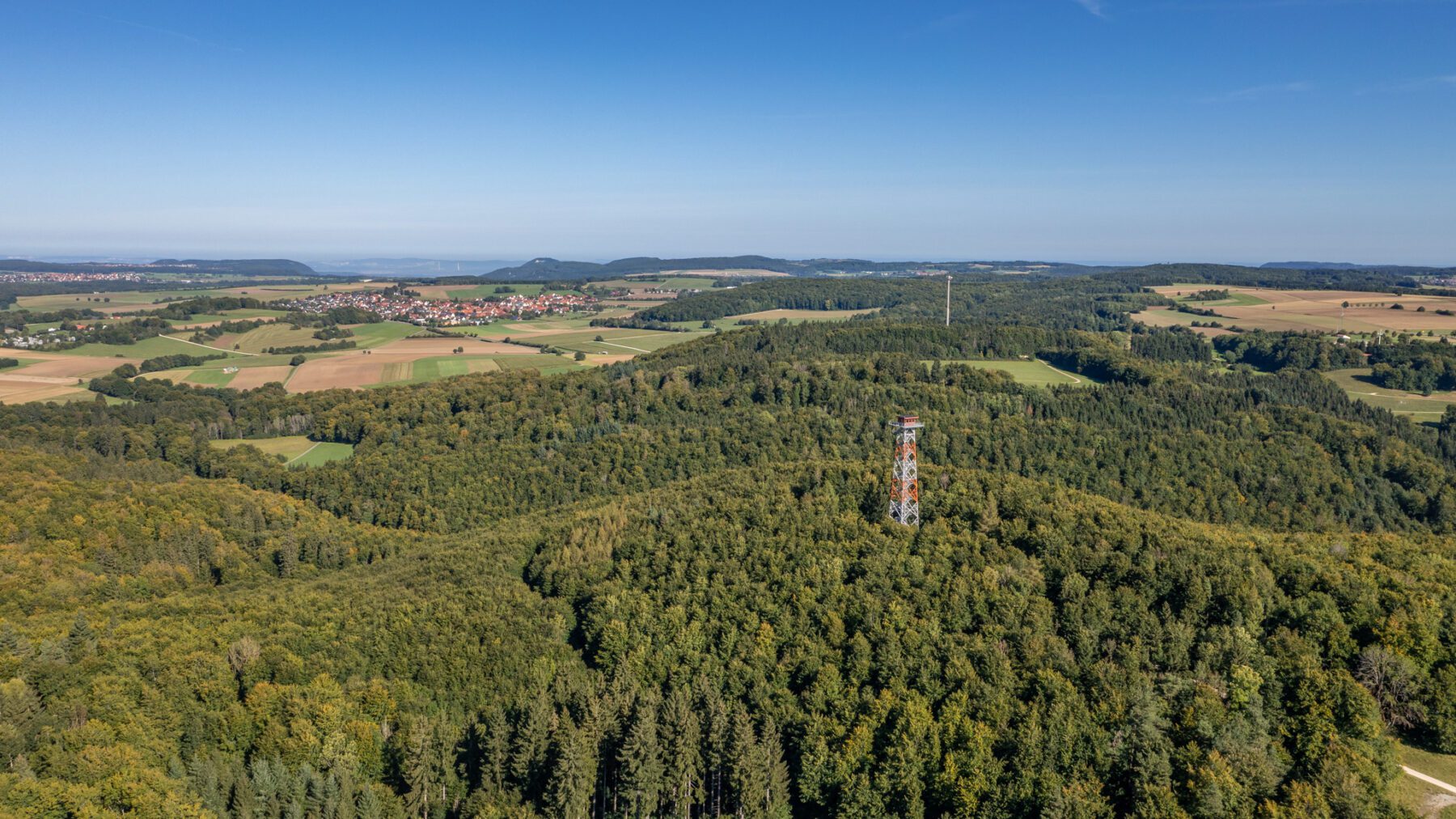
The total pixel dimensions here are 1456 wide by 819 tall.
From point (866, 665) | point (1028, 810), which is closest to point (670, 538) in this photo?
point (866, 665)

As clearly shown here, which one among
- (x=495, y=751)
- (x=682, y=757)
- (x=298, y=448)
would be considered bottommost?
(x=495, y=751)

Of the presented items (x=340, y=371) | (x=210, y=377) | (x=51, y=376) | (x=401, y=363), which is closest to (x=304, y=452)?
(x=340, y=371)

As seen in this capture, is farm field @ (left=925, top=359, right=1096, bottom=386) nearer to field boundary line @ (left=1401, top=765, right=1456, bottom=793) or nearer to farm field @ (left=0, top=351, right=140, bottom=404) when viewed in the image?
field boundary line @ (left=1401, top=765, right=1456, bottom=793)

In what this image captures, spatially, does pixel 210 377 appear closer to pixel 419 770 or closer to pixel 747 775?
pixel 419 770

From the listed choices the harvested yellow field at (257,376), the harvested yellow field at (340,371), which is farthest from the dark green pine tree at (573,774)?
the harvested yellow field at (257,376)

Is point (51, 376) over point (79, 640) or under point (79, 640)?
over

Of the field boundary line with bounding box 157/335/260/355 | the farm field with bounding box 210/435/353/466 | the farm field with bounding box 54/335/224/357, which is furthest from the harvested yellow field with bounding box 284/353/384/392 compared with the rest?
the farm field with bounding box 54/335/224/357
